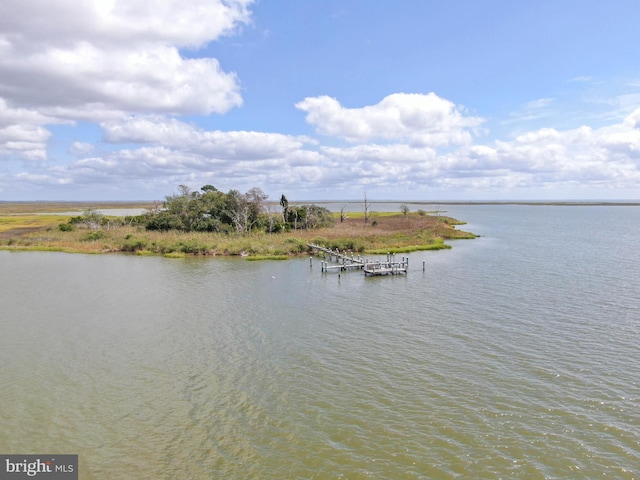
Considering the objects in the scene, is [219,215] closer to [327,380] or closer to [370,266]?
[370,266]

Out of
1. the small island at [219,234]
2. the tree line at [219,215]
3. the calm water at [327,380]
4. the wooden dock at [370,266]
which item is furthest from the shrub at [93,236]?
the wooden dock at [370,266]

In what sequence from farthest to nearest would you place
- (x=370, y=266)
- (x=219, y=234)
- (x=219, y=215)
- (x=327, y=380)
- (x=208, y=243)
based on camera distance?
(x=219, y=215), (x=219, y=234), (x=208, y=243), (x=370, y=266), (x=327, y=380)

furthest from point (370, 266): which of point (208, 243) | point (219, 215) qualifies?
point (219, 215)

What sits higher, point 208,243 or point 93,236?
point 93,236

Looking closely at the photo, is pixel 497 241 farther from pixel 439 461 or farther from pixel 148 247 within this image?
pixel 439 461

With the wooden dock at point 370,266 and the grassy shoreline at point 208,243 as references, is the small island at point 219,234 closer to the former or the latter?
the grassy shoreline at point 208,243

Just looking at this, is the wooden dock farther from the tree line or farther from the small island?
the tree line
